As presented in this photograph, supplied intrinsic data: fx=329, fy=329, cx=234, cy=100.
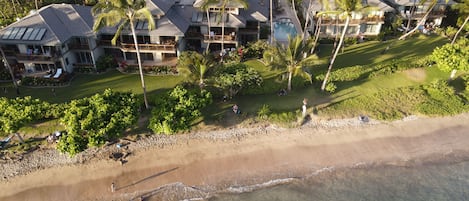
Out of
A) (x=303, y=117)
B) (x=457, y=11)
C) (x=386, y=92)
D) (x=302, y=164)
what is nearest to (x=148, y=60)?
(x=303, y=117)

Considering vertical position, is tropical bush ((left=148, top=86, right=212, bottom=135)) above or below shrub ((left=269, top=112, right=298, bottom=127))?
above

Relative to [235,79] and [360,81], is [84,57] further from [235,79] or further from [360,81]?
[360,81]

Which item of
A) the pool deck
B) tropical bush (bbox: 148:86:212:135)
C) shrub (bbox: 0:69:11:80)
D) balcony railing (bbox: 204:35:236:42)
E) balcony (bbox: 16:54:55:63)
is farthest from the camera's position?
the pool deck

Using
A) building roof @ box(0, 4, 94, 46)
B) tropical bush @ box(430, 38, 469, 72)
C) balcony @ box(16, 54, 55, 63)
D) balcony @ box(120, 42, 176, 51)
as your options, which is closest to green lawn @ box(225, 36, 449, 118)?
tropical bush @ box(430, 38, 469, 72)

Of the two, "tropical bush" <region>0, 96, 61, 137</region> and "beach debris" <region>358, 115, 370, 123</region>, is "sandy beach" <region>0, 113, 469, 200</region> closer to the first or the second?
"beach debris" <region>358, 115, 370, 123</region>

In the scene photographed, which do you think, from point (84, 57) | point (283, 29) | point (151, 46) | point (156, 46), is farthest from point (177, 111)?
point (283, 29)
